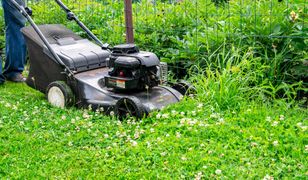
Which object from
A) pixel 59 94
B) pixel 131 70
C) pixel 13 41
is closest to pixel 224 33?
pixel 131 70

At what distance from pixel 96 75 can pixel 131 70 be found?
49 cm

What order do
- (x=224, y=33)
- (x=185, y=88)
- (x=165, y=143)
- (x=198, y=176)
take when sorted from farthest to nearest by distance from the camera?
(x=224, y=33) → (x=185, y=88) → (x=165, y=143) → (x=198, y=176)

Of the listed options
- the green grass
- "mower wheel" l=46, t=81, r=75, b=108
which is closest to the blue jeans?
"mower wheel" l=46, t=81, r=75, b=108

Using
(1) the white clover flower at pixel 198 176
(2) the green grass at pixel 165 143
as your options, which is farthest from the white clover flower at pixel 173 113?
(1) the white clover flower at pixel 198 176

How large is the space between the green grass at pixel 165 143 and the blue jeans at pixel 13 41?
1.41 m

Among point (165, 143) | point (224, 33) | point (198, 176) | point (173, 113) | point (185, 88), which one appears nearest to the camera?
point (198, 176)

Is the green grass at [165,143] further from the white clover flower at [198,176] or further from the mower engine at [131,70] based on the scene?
the mower engine at [131,70]

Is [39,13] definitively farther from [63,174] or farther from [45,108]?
[63,174]

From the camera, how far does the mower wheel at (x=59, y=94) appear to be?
3911 millimetres

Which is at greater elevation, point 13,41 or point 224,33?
point 224,33

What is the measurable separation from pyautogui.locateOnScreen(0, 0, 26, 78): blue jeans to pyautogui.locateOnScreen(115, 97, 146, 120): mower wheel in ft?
6.61

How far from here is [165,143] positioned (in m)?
3.08

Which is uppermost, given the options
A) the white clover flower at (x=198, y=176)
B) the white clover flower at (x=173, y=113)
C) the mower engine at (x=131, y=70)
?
the mower engine at (x=131, y=70)

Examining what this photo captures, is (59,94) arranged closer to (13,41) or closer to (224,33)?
(13,41)
